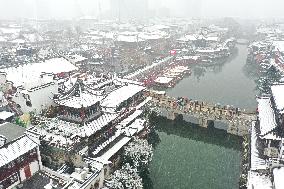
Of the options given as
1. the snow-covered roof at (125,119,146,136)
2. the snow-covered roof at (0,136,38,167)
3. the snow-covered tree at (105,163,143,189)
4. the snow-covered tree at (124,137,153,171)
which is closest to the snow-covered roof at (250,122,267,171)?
the snow-covered tree at (124,137,153,171)

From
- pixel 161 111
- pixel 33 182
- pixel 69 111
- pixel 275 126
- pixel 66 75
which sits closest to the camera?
pixel 33 182

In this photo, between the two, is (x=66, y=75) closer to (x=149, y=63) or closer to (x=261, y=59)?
(x=149, y=63)

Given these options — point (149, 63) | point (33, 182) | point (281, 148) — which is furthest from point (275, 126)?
point (149, 63)

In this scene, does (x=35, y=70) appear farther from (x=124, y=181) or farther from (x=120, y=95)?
(x=124, y=181)

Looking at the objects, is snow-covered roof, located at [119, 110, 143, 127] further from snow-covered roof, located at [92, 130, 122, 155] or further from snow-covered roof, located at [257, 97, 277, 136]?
snow-covered roof, located at [257, 97, 277, 136]

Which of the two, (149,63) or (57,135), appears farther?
Result: (149,63)

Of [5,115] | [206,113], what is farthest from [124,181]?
[206,113]
